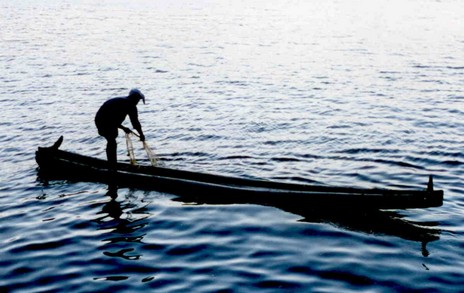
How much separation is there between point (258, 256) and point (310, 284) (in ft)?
4.39

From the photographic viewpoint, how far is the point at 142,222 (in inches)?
436

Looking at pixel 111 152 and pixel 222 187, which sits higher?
pixel 111 152

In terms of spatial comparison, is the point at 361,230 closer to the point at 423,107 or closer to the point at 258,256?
the point at 258,256

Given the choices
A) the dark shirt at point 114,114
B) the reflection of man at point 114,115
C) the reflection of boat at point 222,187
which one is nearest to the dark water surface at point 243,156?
the reflection of boat at point 222,187

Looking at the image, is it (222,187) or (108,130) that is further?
(108,130)

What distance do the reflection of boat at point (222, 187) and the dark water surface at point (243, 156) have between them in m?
0.33

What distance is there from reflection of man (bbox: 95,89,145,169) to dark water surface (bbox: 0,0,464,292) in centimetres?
141

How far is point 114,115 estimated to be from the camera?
524 inches

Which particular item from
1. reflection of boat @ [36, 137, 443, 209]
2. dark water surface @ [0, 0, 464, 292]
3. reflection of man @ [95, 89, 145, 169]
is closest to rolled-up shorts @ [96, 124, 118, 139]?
reflection of man @ [95, 89, 145, 169]

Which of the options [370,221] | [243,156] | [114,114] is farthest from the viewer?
[243,156]

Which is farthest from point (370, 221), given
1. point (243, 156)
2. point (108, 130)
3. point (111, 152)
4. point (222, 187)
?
point (108, 130)

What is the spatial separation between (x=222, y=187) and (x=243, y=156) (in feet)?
13.1

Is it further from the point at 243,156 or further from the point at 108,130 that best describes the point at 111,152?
the point at 243,156

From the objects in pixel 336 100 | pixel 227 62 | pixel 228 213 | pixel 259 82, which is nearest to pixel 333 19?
pixel 227 62
